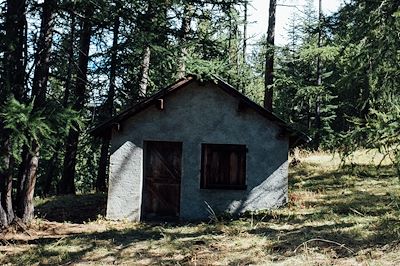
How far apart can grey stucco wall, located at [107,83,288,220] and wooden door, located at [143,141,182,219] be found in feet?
1.07

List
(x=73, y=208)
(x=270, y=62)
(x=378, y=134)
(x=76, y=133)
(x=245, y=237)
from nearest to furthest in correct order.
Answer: (x=378, y=134) → (x=245, y=237) → (x=73, y=208) → (x=76, y=133) → (x=270, y=62)

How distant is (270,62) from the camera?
60.7 feet

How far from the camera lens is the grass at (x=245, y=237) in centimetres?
804

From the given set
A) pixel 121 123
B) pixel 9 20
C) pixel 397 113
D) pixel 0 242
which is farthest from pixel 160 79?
pixel 397 113

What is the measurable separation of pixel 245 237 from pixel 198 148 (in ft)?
13.9

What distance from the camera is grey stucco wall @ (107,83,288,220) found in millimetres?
13148

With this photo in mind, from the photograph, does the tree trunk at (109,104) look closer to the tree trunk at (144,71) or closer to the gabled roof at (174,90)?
the gabled roof at (174,90)

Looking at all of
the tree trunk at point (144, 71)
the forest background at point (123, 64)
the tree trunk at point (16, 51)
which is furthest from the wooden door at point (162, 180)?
the tree trunk at point (16, 51)

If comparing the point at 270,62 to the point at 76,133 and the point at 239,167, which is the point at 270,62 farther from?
the point at 76,133

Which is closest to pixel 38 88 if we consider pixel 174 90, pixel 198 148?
pixel 174 90

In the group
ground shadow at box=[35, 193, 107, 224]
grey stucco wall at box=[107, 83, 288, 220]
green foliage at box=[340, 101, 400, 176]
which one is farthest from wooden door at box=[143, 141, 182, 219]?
green foliage at box=[340, 101, 400, 176]

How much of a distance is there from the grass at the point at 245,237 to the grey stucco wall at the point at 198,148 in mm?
687

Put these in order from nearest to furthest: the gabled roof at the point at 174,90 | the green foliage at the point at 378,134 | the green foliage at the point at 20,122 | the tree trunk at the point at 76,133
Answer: the green foliage at the point at 20,122, the green foliage at the point at 378,134, the gabled roof at the point at 174,90, the tree trunk at the point at 76,133

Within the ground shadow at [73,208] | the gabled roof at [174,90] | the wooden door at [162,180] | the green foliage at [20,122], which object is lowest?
the ground shadow at [73,208]
